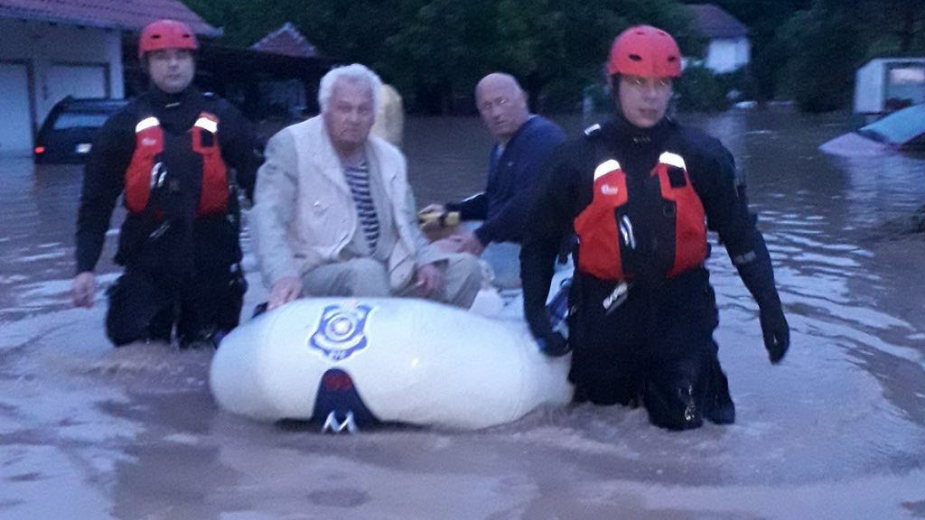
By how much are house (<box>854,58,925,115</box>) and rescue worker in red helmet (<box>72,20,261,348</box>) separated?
24269 millimetres

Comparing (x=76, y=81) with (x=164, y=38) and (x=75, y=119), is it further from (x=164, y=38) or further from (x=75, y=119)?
(x=164, y=38)

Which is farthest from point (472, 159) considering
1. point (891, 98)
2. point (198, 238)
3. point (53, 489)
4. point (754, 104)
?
point (754, 104)

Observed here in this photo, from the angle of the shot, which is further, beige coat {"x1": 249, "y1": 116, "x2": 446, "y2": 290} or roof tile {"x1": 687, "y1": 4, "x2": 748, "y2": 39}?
roof tile {"x1": 687, "y1": 4, "x2": 748, "y2": 39}

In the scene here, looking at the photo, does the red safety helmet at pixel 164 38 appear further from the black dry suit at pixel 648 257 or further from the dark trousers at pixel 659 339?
the dark trousers at pixel 659 339

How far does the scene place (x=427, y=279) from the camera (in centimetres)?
587

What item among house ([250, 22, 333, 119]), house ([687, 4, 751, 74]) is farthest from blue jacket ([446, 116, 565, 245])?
house ([687, 4, 751, 74])

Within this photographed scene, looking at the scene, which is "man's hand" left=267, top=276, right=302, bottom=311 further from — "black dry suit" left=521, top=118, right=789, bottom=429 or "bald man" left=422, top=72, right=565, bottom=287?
"bald man" left=422, top=72, right=565, bottom=287

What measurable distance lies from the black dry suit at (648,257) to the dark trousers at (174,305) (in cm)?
200

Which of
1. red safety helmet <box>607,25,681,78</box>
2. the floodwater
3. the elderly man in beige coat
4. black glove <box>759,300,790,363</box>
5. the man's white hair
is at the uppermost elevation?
red safety helmet <box>607,25,681,78</box>

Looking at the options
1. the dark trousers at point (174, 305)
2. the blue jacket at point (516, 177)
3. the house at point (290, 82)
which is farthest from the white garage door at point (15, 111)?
the blue jacket at point (516, 177)

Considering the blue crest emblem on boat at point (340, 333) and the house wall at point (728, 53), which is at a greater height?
the house wall at point (728, 53)

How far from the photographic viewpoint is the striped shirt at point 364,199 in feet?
18.9

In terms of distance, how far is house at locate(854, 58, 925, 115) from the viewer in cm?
2862

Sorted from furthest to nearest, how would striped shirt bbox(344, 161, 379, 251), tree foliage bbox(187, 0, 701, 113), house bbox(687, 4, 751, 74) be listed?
house bbox(687, 4, 751, 74) < tree foliage bbox(187, 0, 701, 113) < striped shirt bbox(344, 161, 379, 251)
